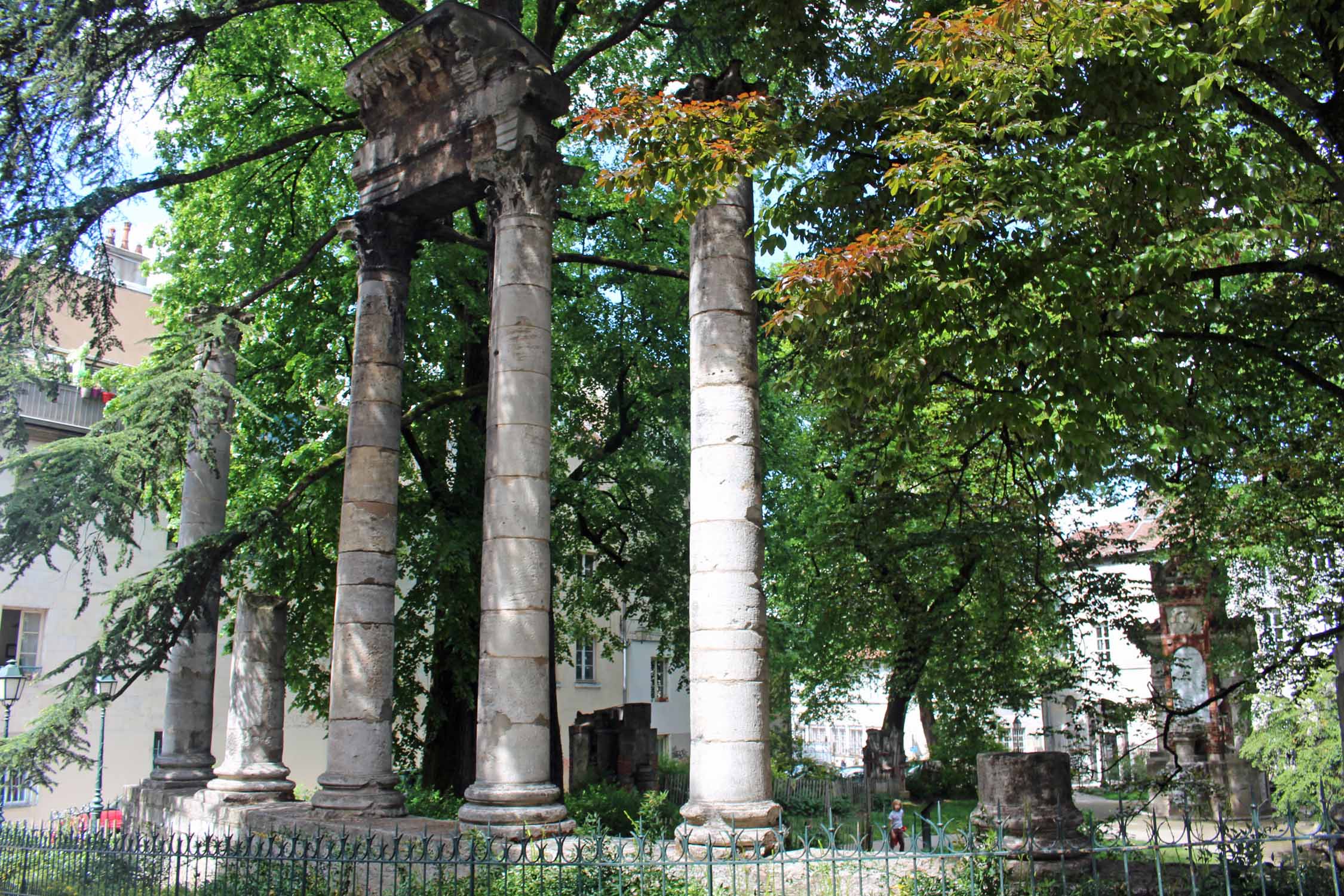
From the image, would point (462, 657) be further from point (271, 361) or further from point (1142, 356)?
point (1142, 356)

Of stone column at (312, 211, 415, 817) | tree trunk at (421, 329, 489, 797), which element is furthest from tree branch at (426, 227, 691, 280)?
stone column at (312, 211, 415, 817)

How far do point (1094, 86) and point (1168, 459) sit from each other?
17.2 feet

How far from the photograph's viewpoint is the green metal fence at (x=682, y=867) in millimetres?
6406

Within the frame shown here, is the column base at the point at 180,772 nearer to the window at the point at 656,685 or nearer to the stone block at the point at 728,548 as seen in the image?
the stone block at the point at 728,548

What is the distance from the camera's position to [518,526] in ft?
33.0

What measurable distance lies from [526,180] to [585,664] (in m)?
26.0

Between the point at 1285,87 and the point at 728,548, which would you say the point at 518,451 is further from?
the point at 1285,87

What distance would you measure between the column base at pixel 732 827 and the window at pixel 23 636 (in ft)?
63.8

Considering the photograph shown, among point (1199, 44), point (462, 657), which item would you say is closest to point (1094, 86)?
point (1199, 44)

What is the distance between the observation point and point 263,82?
57.1 ft

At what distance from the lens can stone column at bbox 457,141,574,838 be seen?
9.45 meters

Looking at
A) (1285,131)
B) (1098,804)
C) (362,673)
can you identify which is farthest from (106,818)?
(1098,804)

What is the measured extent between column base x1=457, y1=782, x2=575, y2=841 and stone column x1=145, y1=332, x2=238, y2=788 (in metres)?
5.79

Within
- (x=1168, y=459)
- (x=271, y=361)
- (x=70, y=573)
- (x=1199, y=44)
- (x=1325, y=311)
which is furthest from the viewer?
(x=70, y=573)
